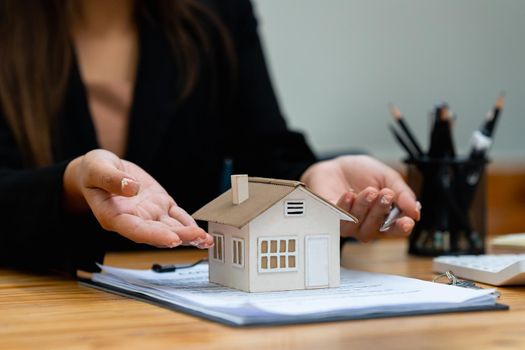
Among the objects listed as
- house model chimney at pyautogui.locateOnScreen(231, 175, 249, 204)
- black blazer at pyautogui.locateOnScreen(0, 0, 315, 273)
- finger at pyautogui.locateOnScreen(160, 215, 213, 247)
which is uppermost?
black blazer at pyautogui.locateOnScreen(0, 0, 315, 273)

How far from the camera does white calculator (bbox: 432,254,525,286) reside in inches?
33.6

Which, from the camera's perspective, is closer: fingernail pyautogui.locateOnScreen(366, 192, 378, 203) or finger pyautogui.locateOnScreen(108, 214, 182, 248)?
finger pyautogui.locateOnScreen(108, 214, 182, 248)

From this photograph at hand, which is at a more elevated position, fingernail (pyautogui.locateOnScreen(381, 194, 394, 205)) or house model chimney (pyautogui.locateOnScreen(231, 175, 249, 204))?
house model chimney (pyautogui.locateOnScreen(231, 175, 249, 204))

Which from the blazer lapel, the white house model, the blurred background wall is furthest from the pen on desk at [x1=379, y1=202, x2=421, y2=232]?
the blurred background wall

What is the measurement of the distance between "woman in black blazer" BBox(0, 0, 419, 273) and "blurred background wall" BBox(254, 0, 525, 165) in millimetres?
424

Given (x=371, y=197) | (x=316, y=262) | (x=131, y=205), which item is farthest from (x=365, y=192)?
(x=131, y=205)

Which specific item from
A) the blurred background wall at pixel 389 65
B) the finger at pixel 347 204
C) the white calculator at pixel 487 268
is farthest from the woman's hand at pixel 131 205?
the blurred background wall at pixel 389 65

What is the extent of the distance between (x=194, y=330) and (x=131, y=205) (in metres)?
0.22

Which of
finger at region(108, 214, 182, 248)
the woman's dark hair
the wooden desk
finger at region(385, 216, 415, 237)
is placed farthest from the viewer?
the woman's dark hair

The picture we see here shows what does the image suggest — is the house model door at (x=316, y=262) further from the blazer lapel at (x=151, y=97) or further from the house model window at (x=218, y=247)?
the blazer lapel at (x=151, y=97)

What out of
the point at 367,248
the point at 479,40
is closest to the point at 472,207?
the point at 367,248

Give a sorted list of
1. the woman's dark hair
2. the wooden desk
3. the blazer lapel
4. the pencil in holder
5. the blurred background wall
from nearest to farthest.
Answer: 1. the wooden desk
2. the pencil in holder
3. the woman's dark hair
4. the blazer lapel
5. the blurred background wall

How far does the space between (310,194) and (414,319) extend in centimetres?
16

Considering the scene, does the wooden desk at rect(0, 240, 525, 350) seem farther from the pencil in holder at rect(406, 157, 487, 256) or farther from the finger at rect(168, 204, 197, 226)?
the pencil in holder at rect(406, 157, 487, 256)
